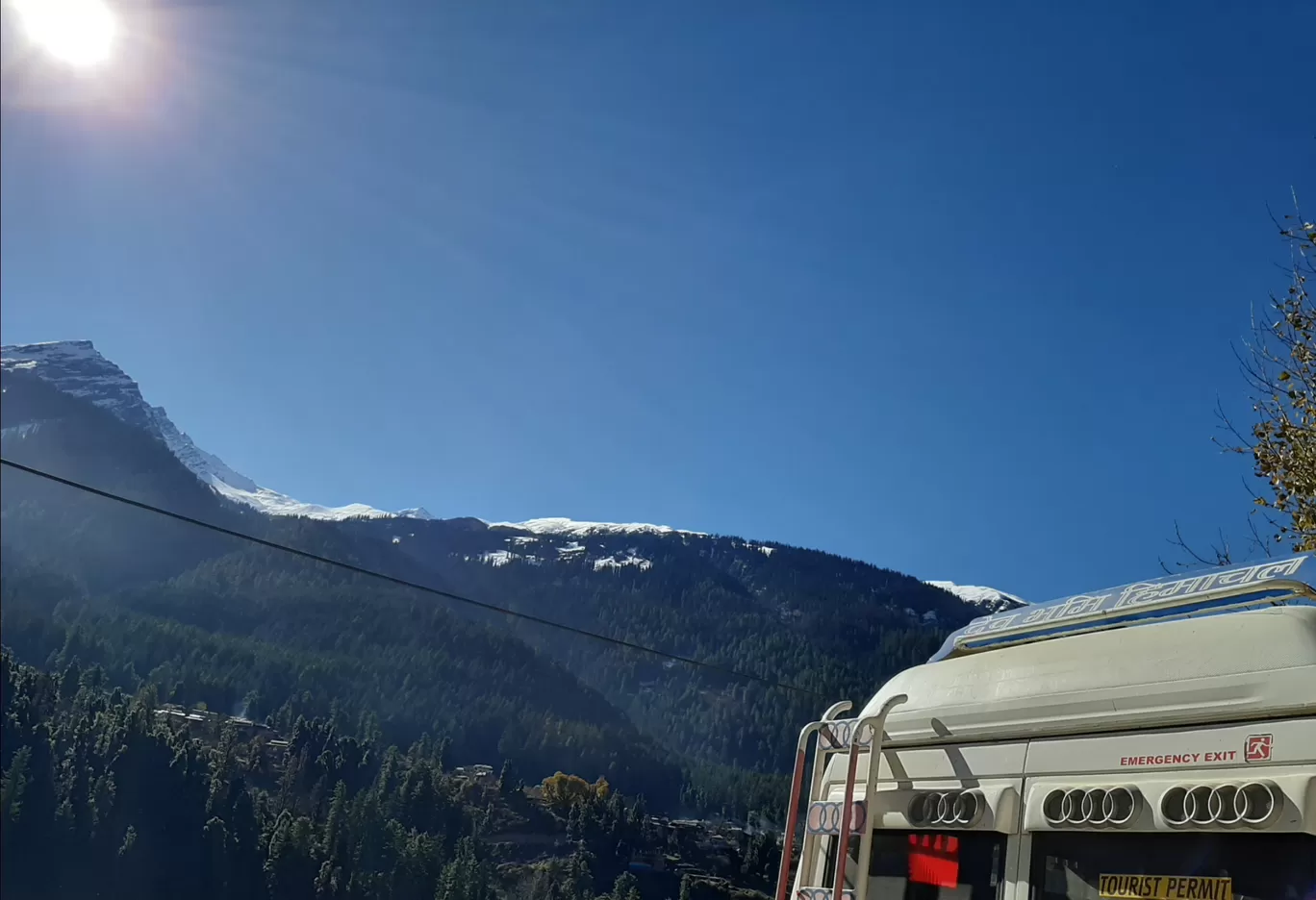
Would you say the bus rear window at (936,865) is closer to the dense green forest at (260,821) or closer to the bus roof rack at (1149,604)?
the bus roof rack at (1149,604)

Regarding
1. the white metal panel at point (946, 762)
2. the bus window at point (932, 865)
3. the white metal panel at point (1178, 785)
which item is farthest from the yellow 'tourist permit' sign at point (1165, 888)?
the white metal panel at point (946, 762)

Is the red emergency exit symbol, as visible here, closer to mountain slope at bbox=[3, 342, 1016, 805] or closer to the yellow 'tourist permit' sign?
the yellow 'tourist permit' sign

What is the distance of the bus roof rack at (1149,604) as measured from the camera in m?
4.11

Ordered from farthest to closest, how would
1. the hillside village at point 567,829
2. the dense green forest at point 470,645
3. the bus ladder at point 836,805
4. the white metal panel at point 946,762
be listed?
the dense green forest at point 470,645 < the hillside village at point 567,829 < the bus ladder at point 836,805 < the white metal panel at point 946,762

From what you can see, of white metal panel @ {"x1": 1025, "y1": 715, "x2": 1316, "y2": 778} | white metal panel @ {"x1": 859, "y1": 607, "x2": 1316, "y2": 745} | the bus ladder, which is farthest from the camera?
the bus ladder

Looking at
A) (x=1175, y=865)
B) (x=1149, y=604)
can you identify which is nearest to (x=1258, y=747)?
(x=1175, y=865)

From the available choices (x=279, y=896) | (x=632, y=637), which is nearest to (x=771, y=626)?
(x=632, y=637)

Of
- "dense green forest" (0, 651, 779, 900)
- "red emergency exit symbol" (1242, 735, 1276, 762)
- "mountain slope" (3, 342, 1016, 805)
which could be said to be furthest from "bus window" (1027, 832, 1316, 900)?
"mountain slope" (3, 342, 1016, 805)

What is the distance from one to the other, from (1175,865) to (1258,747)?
1.69 ft

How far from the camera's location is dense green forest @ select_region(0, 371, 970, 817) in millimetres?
125938

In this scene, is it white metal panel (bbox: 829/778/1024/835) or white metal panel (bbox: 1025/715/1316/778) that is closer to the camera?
white metal panel (bbox: 1025/715/1316/778)

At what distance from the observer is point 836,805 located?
5.02m

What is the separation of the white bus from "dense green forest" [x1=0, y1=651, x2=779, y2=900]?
86860 mm

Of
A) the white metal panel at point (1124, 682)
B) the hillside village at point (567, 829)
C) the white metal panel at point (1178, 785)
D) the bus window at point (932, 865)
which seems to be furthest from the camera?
the hillside village at point (567, 829)
